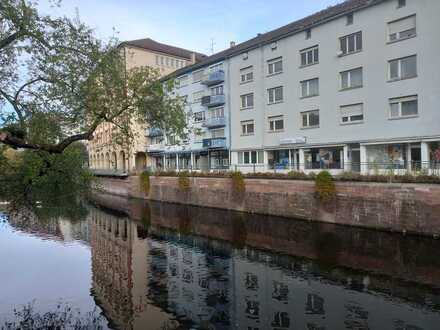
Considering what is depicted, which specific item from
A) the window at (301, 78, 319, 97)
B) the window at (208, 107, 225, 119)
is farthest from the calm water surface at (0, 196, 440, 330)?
the window at (208, 107, 225, 119)

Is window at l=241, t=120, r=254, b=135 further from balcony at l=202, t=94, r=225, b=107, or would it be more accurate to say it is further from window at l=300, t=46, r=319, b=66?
window at l=300, t=46, r=319, b=66

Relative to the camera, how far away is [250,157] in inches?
1740

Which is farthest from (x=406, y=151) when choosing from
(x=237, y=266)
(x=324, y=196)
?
(x=237, y=266)

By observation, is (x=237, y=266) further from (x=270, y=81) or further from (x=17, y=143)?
(x=270, y=81)

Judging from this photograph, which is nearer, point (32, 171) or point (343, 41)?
point (32, 171)

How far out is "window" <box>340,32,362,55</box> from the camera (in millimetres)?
32812

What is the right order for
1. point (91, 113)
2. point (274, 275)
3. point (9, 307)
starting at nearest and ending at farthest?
point (91, 113), point (9, 307), point (274, 275)

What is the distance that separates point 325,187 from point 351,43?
1357 centimetres

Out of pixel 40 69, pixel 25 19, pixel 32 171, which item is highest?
pixel 25 19

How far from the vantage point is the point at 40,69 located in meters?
9.16

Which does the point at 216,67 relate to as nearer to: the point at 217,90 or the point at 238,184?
the point at 217,90

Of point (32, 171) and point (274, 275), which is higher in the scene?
point (32, 171)

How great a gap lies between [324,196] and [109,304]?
54.8ft

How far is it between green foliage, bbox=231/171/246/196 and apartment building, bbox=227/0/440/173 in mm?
6367
